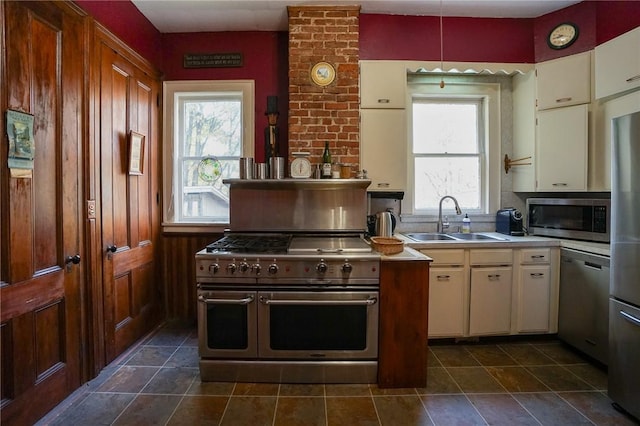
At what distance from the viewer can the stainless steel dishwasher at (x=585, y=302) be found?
7.79 feet

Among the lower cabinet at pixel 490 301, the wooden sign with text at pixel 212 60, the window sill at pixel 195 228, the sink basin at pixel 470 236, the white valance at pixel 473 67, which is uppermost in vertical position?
the wooden sign with text at pixel 212 60

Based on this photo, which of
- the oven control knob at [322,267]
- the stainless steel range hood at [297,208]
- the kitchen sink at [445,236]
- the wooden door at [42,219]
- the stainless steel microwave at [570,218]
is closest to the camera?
the wooden door at [42,219]

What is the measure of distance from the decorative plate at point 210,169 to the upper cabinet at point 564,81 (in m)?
3.06

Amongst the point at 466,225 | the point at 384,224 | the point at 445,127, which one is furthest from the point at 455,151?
the point at 384,224

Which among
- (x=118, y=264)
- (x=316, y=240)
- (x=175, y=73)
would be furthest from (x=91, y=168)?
(x=316, y=240)

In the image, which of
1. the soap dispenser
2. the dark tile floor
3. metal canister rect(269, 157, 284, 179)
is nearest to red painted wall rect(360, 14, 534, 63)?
metal canister rect(269, 157, 284, 179)

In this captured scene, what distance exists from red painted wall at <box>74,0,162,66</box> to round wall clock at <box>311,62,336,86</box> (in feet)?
4.98

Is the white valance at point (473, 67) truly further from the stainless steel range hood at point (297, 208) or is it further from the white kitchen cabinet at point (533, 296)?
the white kitchen cabinet at point (533, 296)

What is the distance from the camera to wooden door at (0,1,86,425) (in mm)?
1631

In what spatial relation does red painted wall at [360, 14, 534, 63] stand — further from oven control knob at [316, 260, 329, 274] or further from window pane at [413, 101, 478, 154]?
oven control knob at [316, 260, 329, 274]

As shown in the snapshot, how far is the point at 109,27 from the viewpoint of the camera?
241 cm

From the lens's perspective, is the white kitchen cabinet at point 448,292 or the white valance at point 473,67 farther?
the white valance at point 473,67

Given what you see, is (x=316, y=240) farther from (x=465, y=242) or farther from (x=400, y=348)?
(x=465, y=242)

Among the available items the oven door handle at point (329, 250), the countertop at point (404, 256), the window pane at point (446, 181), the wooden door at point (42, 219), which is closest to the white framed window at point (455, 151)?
the window pane at point (446, 181)
